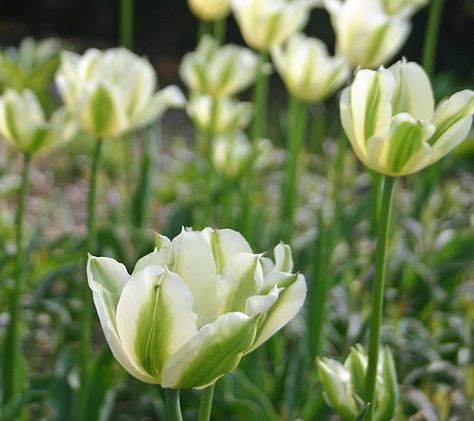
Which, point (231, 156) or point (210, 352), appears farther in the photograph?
point (231, 156)

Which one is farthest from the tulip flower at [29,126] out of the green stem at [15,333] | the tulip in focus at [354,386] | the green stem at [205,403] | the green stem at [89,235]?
the green stem at [205,403]

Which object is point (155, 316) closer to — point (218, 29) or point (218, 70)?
point (218, 70)

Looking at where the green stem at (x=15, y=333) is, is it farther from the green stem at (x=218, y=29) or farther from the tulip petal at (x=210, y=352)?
the green stem at (x=218, y=29)

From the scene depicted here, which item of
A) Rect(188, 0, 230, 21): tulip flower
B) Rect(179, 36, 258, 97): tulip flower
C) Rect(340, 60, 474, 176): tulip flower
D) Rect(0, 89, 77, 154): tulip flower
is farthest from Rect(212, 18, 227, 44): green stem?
Rect(340, 60, 474, 176): tulip flower

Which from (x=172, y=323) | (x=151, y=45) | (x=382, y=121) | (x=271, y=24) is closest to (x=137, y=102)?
(x=271, y=24)

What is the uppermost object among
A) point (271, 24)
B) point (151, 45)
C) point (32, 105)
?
point (271, 24)

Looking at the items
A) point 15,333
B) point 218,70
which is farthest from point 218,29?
point 15,333

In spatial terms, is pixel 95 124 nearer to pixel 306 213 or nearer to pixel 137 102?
pixel 137 102

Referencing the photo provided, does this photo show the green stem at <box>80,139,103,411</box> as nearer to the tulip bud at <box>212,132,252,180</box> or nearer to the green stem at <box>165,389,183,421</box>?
the green stem at <box>165,389,183,421</box>
